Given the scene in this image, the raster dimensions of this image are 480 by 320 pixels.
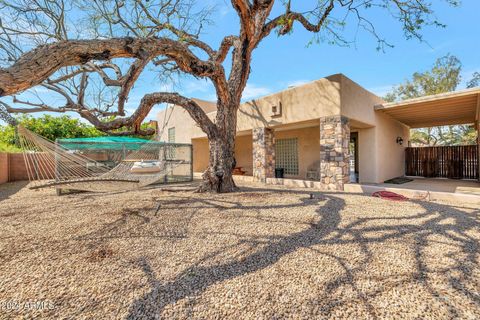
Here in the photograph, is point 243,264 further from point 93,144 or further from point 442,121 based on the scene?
point 442,121

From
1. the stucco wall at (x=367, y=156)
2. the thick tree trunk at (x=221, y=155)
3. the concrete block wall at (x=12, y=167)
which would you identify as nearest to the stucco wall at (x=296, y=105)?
the thick tree trunk at (x=221, y=155)

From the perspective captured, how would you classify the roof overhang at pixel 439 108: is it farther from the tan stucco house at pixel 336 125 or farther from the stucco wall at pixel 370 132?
the stucco wall at pixel 370 132

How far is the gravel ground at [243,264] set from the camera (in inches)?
63.3

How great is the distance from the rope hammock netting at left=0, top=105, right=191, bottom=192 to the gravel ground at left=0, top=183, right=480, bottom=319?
2.43 ft

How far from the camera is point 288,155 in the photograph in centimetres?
1034

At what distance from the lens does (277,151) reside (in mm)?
10836

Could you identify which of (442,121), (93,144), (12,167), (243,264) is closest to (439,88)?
(442,121)

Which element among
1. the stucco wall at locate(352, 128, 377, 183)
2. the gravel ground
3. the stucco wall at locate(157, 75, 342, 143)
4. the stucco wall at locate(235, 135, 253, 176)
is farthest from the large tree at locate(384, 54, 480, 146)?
the gravel ground

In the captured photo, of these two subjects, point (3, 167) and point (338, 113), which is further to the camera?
point (3, 167)

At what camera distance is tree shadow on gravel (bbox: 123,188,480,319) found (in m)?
1.71

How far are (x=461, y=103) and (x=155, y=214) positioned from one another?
888cm

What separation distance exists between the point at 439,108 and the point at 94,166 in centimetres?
1107

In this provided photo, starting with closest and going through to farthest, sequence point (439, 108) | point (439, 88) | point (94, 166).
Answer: point (94, 166), point (439, 108), point (439, 88)

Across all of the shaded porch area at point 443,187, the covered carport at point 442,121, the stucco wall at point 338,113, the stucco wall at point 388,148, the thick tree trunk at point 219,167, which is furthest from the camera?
the stucco wall at point 388,148
